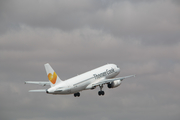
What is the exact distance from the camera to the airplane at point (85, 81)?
89588mm

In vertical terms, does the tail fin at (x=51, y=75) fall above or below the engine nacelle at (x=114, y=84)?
below

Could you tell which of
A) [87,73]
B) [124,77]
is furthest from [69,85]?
[124,77]

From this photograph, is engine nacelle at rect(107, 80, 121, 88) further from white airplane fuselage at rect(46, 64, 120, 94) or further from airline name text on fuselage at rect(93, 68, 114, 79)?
airline name text on fuselage at rect(93, 68, 114, 79)

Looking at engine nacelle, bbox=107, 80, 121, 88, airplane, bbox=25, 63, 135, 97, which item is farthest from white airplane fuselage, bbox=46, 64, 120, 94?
engine nacelle, bbox=107, 80, 121, 88

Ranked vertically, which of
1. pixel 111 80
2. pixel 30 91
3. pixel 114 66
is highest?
pixel 114 66

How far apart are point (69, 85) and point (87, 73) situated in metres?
8.95

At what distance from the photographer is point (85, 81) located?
315ft

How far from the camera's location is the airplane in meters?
89.6

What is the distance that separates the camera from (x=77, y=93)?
103312mm

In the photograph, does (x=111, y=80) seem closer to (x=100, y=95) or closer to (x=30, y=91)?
(x=100, y=95)

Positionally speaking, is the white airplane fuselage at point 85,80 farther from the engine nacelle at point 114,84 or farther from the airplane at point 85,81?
the engine nacelle at point 114,84

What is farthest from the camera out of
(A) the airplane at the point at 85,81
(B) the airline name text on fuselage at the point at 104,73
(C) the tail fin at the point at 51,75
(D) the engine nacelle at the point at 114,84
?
(D) the engine nacelle at the point at 114,84

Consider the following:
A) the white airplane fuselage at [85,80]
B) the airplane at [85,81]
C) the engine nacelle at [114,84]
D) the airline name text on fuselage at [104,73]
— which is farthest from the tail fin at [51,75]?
the engine nacelle at [114,84]

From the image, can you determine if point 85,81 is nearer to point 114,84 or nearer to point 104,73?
point 104,73
